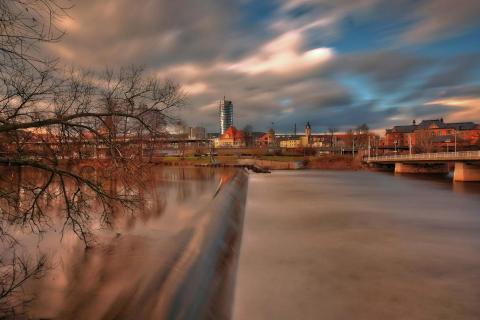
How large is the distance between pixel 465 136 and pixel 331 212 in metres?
124

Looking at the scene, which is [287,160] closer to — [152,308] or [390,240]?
[390,240]

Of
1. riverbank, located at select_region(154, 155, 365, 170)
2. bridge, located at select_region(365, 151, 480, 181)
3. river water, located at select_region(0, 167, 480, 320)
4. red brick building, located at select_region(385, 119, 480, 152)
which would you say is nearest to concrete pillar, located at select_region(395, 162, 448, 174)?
bridge, located at select_region(365, 151, 480, 181)

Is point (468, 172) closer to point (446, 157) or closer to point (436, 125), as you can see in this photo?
point (446, 157)

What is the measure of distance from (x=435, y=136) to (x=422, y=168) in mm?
71131

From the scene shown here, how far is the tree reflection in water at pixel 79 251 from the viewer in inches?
269

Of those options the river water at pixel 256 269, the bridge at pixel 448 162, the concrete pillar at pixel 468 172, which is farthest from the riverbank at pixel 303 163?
the river water at pixel 256 269

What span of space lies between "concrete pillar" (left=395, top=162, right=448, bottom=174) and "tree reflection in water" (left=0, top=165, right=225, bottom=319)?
5522 centimetres

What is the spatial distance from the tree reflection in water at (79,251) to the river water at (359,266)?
2467 mm

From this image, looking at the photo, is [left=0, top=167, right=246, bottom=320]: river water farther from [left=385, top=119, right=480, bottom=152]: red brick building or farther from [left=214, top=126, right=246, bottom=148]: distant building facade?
[left=214, top=126, right=246, bottom=148]: distant building facade

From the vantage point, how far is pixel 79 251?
1068 centimetres

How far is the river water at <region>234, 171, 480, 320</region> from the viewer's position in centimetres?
706

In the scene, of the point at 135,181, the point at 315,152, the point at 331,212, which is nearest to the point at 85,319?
the point at 135,181

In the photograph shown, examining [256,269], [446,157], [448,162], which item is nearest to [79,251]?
[256,269]

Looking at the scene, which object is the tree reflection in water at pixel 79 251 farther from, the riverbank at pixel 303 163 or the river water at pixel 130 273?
the riverbank at pixel 303 163
